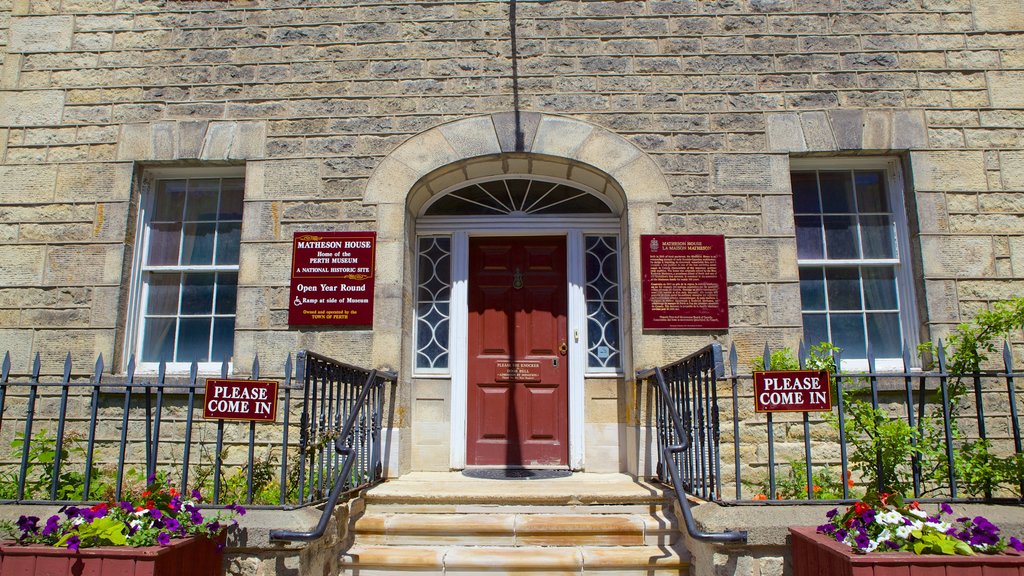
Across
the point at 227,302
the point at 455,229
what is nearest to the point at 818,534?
the point at 455,229

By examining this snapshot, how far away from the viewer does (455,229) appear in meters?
6.52

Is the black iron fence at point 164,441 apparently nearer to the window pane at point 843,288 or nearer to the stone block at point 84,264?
the stone block at point 84,264

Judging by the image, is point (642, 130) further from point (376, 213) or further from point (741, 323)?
point (376, 213)

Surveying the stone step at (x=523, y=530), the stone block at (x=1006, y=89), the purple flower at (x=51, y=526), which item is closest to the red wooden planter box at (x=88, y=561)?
the purple flower at (x=51, y=526)

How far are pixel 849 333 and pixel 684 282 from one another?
4.89ft

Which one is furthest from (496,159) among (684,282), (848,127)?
(848,127)

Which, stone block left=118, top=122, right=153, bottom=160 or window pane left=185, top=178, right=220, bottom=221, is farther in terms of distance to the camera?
window pane left=185, top=178, right=220, bottom=221

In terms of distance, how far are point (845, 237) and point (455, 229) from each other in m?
3.34

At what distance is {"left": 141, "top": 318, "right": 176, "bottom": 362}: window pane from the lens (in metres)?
6.10

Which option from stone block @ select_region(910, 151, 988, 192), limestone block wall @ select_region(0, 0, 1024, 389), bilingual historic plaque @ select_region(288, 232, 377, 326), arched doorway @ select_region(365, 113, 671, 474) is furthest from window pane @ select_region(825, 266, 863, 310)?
bilingual historic plaque @ select_region(288, 232, 377, 326)

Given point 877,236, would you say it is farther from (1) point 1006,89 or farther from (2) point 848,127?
(1) point 1006,89

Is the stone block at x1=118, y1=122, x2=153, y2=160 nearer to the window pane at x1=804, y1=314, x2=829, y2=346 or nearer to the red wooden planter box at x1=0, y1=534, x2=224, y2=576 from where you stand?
the red wooden planter box at x1=0, y1=534, x2=224, y2=576

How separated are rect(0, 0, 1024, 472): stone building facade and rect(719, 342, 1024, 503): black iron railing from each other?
614 millimetres

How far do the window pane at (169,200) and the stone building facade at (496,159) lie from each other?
3 cm
